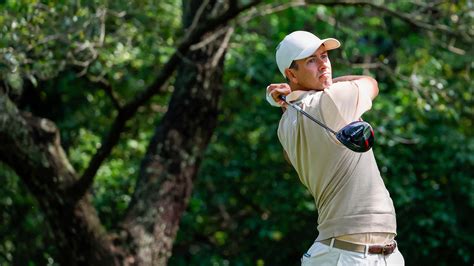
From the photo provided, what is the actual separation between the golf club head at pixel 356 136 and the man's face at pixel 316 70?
30cm

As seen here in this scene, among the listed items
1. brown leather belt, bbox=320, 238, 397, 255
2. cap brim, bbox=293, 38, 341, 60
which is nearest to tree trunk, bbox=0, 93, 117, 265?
cap brim, bbox=293, 38, 341, 60

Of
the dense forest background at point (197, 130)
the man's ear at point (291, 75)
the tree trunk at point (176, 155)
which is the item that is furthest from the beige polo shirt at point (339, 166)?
the tree trunk at point (176, 155)

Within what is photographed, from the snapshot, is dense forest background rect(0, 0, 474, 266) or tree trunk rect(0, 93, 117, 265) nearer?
tree trunk rect(0, 93, 117, 265)

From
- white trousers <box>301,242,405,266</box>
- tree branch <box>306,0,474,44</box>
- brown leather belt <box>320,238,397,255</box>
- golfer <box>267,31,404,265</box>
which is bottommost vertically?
tree branch <box>306,0,474,44</box>

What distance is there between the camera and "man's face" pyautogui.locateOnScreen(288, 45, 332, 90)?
3.54 meters

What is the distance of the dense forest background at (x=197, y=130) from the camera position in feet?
21.2

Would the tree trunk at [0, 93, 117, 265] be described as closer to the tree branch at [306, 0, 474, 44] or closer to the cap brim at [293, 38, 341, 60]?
the tree branch at [306, 0, 474, 44]

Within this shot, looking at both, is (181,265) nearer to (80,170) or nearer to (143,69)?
(80,170)

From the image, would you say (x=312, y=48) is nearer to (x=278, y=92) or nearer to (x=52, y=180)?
(x=278, y=92)

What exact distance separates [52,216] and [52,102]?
228 centimetres

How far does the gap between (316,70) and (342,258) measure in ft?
2.34

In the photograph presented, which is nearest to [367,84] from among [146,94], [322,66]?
[322,66]

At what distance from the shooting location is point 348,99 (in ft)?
11.2

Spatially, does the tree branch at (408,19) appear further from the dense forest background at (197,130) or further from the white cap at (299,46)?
the white cap at (299,46)
